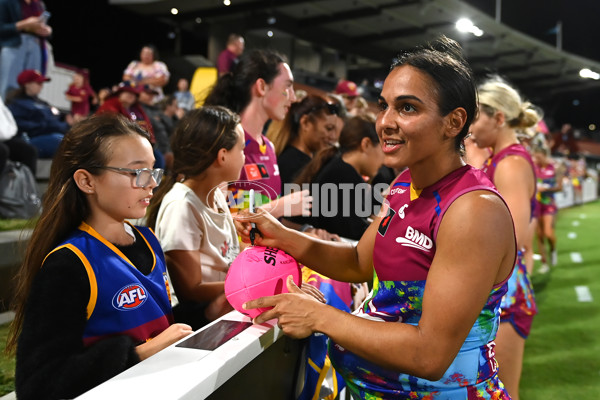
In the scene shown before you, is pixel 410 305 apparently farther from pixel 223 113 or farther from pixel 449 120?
pixel 223 113

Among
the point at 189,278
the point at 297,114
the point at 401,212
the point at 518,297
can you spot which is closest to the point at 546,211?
the point at 297,114

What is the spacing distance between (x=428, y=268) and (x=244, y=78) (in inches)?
92.1

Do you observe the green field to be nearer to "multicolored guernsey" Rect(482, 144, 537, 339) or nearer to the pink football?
"multicolored guernsey" Rect(482, 144, 537, 339)

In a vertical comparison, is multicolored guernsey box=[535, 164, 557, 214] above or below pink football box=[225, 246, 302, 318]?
below

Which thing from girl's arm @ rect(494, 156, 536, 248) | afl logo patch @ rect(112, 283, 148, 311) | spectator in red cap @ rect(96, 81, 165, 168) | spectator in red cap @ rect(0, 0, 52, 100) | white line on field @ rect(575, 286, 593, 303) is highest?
spectator in red cap @ rect(0, 0, 52, 100)

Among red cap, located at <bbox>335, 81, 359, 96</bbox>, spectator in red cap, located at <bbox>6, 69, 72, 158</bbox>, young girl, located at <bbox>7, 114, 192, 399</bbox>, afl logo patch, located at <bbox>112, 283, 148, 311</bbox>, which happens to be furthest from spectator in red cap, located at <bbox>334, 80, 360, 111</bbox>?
afl logo patch, located at <bbox>112, 283, 148, 311</bbox>

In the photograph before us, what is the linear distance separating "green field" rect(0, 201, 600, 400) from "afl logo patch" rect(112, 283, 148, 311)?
1167 millimetres

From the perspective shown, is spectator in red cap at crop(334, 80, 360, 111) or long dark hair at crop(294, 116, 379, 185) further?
spectator in red cap at crop(334, 80, 360, 111)

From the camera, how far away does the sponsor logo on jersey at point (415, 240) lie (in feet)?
4.49

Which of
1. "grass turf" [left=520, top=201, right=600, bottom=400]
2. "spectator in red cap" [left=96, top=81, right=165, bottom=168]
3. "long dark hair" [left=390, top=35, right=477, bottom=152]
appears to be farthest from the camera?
"spectator in red cap" [left=96, top=81, right=165, bottom=168]

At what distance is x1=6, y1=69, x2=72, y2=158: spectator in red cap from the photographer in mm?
5484

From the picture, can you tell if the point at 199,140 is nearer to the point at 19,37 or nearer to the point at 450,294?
the point at 450,294

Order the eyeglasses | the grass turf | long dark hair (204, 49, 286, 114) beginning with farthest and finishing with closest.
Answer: the grass turf → long dark hair (204, 49, 286, 114) → the eyeglasses

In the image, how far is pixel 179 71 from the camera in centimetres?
1677
